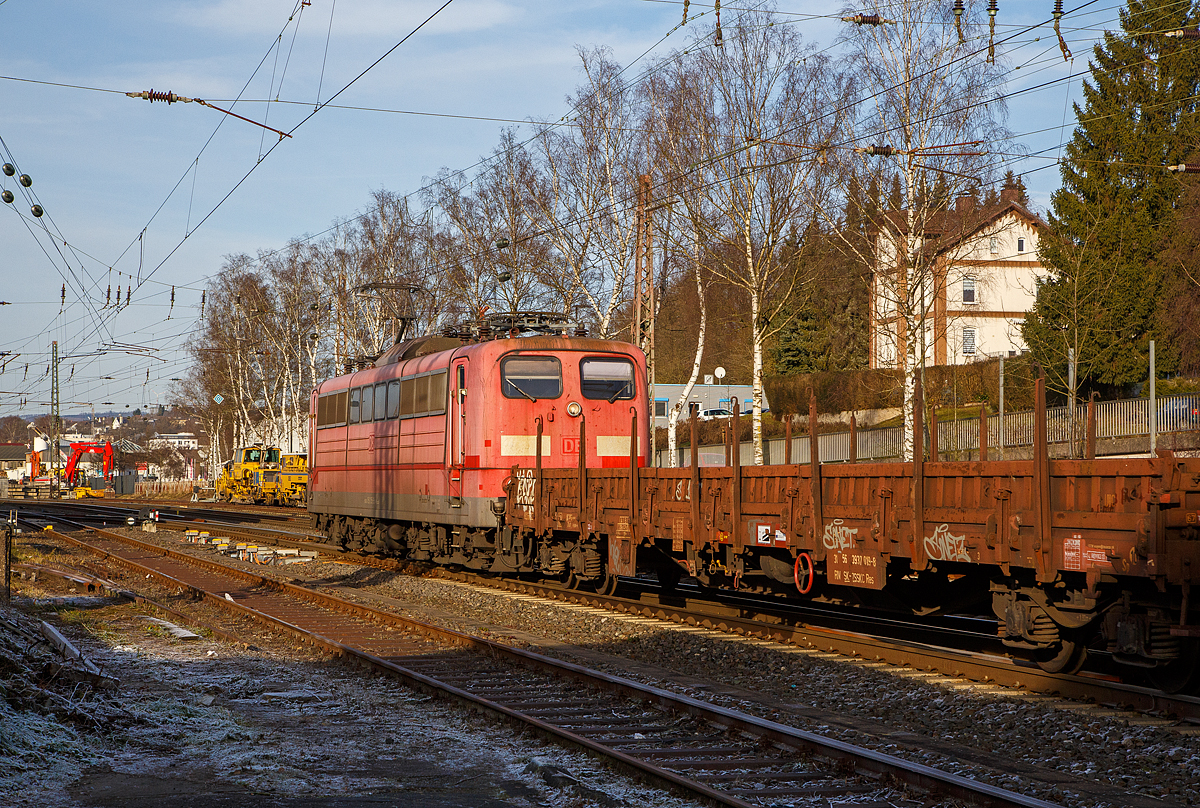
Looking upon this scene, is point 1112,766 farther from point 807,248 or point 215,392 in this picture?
point 215,392

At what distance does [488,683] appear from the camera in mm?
9375

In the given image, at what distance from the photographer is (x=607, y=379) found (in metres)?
17.3

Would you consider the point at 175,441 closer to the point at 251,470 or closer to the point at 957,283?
the point at 251,470

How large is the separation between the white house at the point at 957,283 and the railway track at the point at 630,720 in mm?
15738

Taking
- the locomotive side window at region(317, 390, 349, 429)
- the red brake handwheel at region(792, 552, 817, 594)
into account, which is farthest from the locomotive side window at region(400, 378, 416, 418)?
the red brake handwheel at region(792, 552, 817, 594)

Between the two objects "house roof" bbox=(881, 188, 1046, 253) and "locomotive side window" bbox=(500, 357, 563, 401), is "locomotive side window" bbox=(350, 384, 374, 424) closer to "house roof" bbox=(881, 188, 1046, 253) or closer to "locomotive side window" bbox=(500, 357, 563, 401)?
"locomotive side window" bbox=(500, 357, 563, 401)

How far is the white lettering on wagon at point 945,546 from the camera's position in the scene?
8.29 m

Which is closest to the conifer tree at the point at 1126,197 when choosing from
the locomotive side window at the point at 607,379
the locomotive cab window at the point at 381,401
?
the locomotive side window at the point at 607,379

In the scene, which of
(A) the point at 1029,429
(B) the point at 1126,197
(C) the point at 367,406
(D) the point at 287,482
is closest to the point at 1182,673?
(C) the point at 367,406

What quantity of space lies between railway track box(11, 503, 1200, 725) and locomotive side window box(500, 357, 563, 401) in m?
2.86

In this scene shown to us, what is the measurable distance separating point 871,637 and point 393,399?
10914mm

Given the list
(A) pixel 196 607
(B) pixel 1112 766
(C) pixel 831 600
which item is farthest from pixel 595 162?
(B) pixel 1112 766

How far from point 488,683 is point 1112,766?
488 cm

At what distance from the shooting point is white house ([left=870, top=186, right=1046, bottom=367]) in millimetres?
25328
